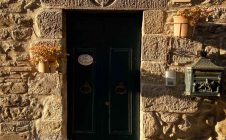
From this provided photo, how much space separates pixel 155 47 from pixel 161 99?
703 millimetres

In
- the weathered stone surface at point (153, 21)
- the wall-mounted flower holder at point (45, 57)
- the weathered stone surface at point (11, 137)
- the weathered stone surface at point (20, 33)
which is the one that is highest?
the weathered stone surface at point (153, 21)

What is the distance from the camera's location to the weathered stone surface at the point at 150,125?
639cm

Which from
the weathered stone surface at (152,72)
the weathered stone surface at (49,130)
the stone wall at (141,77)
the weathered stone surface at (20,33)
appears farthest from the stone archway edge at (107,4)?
the weathered stone surface at (49,130)

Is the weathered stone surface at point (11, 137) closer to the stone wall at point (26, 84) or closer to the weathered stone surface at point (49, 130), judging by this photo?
the stone wall at point (26, 84)

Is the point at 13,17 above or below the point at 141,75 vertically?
above

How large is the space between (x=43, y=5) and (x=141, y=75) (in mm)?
1617

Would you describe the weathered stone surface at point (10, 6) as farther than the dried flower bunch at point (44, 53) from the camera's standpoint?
Yes

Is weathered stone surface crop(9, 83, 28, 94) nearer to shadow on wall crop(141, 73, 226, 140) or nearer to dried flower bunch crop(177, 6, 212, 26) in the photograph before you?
shadow on wall crop(141, 73, 226, 140)

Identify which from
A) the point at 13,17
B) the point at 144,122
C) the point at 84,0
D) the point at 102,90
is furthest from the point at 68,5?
the point at 144,122

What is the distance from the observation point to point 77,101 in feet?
21.7

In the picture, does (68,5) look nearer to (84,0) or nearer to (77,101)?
(84,0)

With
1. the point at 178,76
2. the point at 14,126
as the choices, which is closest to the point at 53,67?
the point at 14,126

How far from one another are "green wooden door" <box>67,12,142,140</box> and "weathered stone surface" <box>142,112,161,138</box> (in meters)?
0.29

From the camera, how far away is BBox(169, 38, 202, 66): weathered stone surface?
6.43 m
